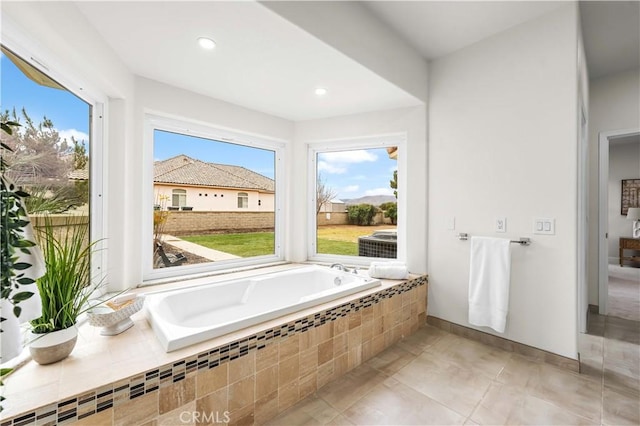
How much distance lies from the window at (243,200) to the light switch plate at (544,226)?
2.63 m

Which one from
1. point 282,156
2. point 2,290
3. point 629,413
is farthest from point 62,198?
point 629,413

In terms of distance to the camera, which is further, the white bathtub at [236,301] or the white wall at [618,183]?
the white wall at [618,183]

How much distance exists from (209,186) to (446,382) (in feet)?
8.46

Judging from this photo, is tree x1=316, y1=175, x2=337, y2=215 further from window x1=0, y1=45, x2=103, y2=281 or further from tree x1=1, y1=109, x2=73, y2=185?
tree x1=1, y1=109, x2=73, y2=185

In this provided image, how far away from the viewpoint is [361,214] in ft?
10.7

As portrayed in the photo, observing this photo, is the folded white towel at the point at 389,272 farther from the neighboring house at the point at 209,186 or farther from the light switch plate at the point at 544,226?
the neighboring house at the point at 209,186

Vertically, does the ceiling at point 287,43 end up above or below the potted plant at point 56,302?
above

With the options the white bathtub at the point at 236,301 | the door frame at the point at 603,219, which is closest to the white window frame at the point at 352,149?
the white bathtub at the point at 236,301

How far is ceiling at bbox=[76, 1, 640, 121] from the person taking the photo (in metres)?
1.61

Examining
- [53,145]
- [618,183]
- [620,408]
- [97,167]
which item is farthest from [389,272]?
[618,183]

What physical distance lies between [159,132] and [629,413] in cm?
375

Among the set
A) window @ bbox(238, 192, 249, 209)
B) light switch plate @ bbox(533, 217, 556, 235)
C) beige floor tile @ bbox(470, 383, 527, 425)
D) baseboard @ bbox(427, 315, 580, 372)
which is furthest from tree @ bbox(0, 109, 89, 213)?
light switch plate @ bbox(533, 217, 556, 235)

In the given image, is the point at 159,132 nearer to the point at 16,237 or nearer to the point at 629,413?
the point at 16,237

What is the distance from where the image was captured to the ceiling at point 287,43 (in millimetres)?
1611
